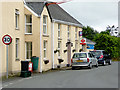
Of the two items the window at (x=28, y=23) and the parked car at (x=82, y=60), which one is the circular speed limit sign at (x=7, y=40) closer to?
the window at (x=28, y=23)

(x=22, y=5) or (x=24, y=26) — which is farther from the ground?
(x=22, y=5)

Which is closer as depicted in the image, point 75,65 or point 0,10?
point 0,10

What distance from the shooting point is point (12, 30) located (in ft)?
72.7

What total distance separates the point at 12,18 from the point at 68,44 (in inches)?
541

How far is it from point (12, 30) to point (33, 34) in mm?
3676

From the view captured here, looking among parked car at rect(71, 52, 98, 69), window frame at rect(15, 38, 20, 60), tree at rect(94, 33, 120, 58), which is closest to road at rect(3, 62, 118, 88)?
window frame at rect(15, 38, 20, 60)

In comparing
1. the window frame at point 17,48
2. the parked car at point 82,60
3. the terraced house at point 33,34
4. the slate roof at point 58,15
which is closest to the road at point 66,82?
the terraced house at point 33,34

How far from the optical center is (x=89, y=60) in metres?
26.6

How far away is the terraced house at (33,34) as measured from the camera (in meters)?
21.9

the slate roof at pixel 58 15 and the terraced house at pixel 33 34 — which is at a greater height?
the slate roof at pixel 58 15

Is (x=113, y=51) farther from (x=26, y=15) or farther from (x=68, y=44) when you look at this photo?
(x=26, y=15)

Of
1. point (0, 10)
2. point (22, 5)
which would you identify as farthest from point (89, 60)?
point (0, 10)

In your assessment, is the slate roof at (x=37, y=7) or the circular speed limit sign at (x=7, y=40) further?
the slate roof at (x=37, y=7)

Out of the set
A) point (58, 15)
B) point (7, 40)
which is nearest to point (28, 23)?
point (7, 40)
